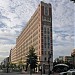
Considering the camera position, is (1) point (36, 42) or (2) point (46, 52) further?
(1) point (36, 42)

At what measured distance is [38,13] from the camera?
125000 millimetres

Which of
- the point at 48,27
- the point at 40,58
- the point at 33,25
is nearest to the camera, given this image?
the point at 40,58

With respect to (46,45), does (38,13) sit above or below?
above

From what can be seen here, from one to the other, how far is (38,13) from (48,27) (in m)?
9.78

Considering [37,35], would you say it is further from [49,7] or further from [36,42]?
[49,7]

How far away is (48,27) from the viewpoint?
405ft

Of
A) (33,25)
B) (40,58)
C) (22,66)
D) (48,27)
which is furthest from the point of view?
(22,66)

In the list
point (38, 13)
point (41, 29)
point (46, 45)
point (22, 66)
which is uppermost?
point (38, 13)

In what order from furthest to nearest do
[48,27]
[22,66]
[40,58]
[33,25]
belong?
[22,66]
[33,25]
[48,27]
[40,58]

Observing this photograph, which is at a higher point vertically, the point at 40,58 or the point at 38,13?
the point at 38,13

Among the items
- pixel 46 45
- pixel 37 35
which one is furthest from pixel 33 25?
pixel 46 45

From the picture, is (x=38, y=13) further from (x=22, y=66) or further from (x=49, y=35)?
(x=22, y=66)

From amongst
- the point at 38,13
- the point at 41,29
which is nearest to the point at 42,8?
the point at 38,13

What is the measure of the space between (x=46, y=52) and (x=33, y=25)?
26.9m
